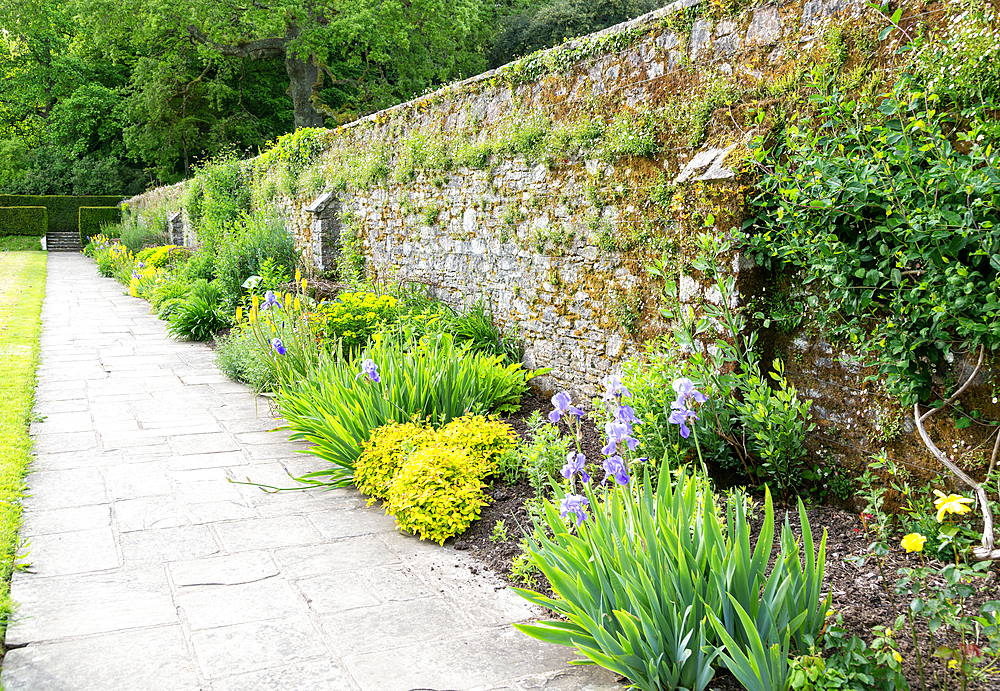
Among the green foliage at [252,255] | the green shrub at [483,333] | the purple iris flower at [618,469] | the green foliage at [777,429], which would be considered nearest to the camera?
the purple iris flower at [618,469]

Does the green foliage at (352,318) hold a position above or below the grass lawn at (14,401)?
above

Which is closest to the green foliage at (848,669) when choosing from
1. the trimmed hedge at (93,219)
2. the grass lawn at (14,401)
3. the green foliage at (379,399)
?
the grass lawn at (14,401)

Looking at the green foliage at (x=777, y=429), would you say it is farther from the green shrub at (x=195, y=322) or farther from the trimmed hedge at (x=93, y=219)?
the trimmed hedge at (x=93, y=219)

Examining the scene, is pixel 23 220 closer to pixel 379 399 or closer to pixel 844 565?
pixel 379 399

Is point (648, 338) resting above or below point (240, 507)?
above

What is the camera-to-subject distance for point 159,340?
368 inches

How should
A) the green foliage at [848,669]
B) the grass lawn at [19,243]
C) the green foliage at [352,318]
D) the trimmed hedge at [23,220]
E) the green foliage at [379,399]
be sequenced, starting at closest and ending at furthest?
1. the green foliage at [848,669]
2. the green foliage at [379,399]
3. the green foliage at [352,318]
4. the grass lawn at [19,243]
5. the trimmed hedge at [23,220]

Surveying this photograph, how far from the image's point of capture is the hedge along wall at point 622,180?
3537mm

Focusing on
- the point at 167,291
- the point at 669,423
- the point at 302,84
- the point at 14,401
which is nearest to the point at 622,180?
the point at 669,423

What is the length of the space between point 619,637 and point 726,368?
1.94 meters

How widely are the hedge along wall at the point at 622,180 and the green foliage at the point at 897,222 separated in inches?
8.8

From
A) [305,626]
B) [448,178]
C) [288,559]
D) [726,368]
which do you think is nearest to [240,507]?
[288,559]

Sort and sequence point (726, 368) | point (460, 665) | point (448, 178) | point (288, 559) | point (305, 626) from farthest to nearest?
point (448, 178) → point (726, 368) → point (288, 559) → point (305, 626) → point (460, 665)

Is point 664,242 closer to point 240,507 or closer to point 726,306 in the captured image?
point 726,306
